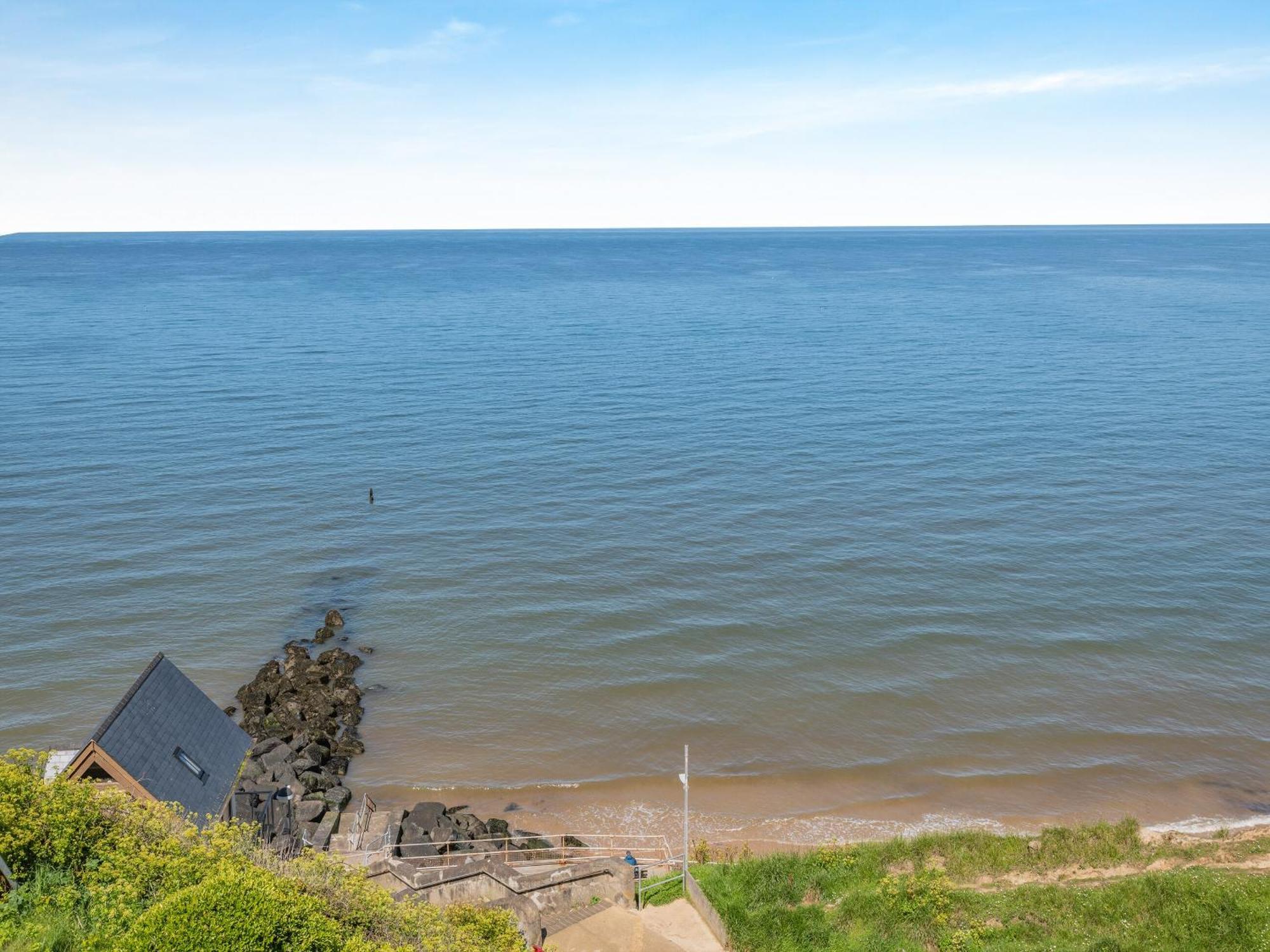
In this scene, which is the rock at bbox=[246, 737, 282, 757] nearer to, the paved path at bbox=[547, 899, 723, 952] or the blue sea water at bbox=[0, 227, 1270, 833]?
the blue sea water at bbox=[0, 227, 1270, 833]

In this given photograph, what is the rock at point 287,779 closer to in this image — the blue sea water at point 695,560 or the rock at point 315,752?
the rock at point 315,752

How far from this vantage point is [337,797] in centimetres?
3297

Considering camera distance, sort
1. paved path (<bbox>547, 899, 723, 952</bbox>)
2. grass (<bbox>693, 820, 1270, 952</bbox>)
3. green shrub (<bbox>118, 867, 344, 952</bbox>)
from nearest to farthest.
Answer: green shrub (<bbox>118, 867, 344, 952</bbox>)
grass (<bbox>693, 820, 1270, 952</bbox>)
paved path (<bbox>547, 899, 723, 952</bbox>)

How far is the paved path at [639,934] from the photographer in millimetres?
24953

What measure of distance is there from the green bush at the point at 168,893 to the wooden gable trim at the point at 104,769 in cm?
117

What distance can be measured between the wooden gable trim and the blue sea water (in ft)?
40.4

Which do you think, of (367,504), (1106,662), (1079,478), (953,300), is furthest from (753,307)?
(1106,662)

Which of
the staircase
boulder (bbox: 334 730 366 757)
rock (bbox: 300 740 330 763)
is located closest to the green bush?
the staircase

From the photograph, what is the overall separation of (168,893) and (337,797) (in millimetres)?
14873

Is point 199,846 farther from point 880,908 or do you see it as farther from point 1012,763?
point 1012,763

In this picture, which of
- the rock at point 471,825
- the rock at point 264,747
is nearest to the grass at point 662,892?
the rock at point 471,825

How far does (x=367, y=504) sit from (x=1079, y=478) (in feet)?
157

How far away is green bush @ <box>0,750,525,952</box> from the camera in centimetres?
1661

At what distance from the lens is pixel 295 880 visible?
19.8m
